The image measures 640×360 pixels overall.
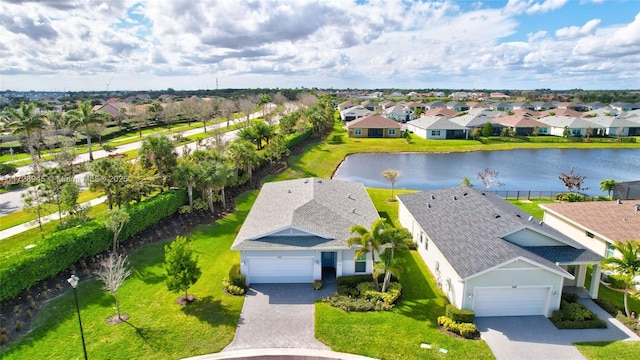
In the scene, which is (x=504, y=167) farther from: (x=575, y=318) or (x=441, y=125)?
(x=575, y=318)

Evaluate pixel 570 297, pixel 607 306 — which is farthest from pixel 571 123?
pixel 570 297

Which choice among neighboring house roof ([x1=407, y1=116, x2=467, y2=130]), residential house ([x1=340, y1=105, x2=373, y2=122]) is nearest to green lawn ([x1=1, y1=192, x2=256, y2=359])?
neighboring house roof ([x1=407, y1=116, x2=467, y2=130])

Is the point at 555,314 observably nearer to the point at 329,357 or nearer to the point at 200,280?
the point at 329,357

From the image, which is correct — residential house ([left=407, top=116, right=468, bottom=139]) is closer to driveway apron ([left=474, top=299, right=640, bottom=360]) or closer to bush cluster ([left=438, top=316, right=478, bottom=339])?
driveway apron ([left=474, top=299, right=640, bottom=360])

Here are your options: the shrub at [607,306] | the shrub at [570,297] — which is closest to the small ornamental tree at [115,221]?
the shrub at [570,297]

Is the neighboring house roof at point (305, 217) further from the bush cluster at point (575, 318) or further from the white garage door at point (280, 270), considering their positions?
the bush cluster at point (575, 318)
